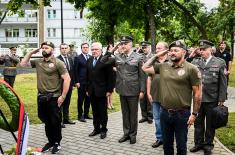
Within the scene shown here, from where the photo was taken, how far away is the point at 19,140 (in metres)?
4.04

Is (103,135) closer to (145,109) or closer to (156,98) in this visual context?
(156,98)

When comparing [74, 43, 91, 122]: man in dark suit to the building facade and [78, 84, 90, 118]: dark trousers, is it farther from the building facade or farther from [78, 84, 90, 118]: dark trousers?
the building facade

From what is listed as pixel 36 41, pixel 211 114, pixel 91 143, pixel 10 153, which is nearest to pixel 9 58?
pixel 91 143

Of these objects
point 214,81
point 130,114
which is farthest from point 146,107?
point 214,81

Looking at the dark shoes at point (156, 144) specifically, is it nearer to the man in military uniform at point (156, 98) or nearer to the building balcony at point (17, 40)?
the man in military uniform at point (156, 98)

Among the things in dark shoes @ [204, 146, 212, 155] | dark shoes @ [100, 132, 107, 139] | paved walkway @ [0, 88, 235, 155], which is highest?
dark shoes @ [204, 146, 212, 155]

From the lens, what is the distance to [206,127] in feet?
26.0

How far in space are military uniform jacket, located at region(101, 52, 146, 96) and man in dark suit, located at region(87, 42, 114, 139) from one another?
19.6 inches

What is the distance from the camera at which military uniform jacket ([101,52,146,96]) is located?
8891 mm

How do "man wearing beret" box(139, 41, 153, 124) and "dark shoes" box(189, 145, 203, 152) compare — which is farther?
"man wearing beret" box(139, 41, 153, 124)

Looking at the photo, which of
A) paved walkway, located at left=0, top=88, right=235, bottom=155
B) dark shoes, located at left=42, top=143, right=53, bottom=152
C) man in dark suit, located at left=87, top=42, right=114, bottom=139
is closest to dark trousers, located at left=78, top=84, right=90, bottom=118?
paved walkway, located at left=0, top=88, right=235, bottom=155

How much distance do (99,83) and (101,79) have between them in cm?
11

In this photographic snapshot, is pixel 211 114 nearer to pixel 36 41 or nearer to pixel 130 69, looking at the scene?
pixel 130 69

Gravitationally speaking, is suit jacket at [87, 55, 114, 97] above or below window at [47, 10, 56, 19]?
below
